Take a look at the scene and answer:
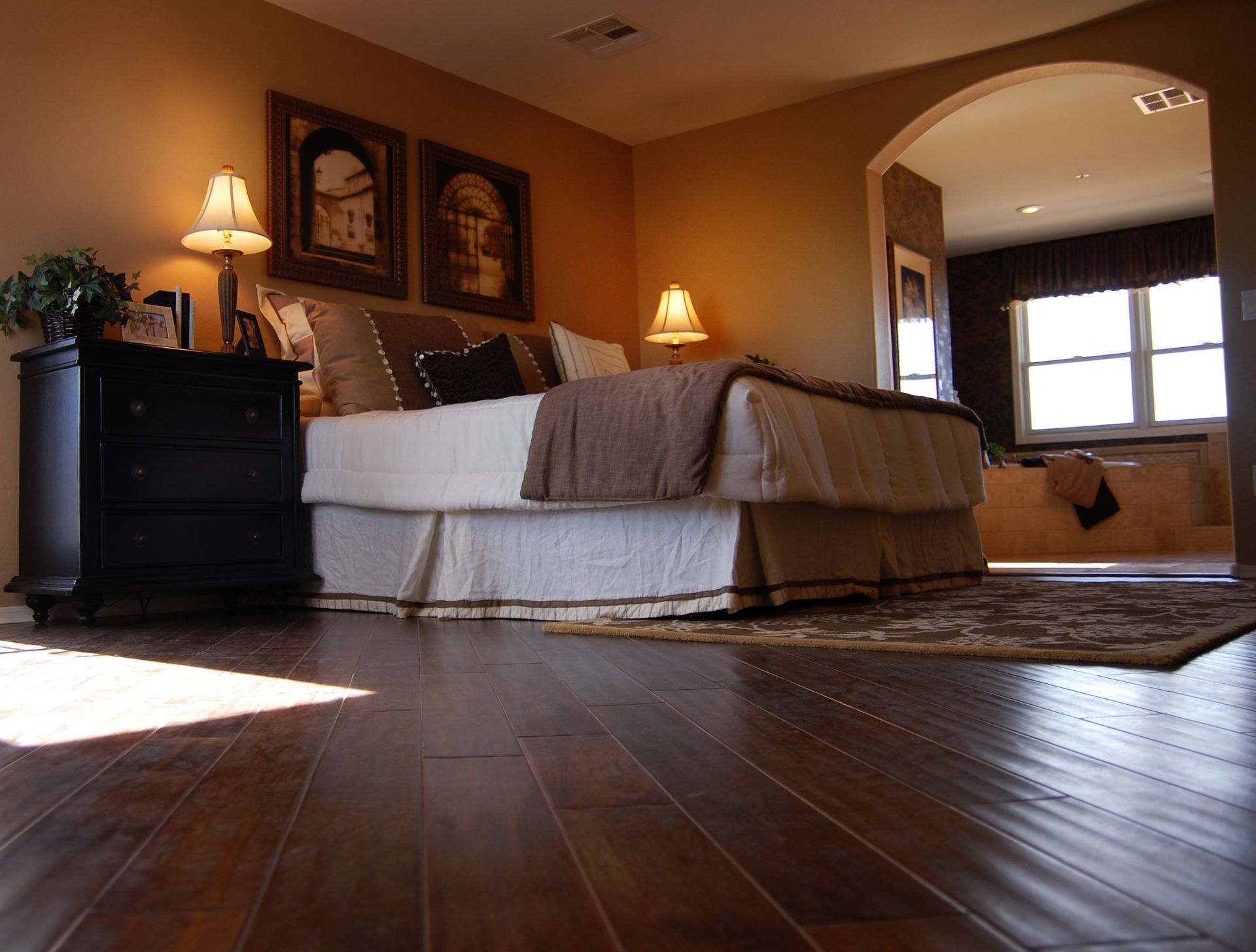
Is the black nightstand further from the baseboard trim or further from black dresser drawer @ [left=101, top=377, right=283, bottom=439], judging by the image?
the baseboard trim

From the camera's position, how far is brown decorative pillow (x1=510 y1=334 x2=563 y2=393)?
4.29 metres

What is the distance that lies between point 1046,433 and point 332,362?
7.19 meters

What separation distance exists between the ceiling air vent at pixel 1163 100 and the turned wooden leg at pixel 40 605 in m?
5.85

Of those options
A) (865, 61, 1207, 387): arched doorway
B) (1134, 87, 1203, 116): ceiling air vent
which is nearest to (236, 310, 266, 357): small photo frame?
(865, 61, 1207, 387): arched doorway

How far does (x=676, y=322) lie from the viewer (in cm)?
537

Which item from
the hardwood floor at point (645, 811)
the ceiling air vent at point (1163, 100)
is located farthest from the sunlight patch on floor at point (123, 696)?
the ceiling air vent at point (1163, 100)

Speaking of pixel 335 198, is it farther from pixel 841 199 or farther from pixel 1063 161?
pixel 1063 161

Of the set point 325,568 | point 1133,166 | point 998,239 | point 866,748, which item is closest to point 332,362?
point 325,568

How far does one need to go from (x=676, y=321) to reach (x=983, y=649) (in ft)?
11.8

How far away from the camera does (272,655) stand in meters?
2.28

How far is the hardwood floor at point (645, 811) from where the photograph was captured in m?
0.71

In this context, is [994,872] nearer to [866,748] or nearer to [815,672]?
[866,748]

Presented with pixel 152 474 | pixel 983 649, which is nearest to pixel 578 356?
pixel 152 474

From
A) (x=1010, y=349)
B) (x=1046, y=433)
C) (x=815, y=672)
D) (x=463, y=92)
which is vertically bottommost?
(x=815, y=672)
